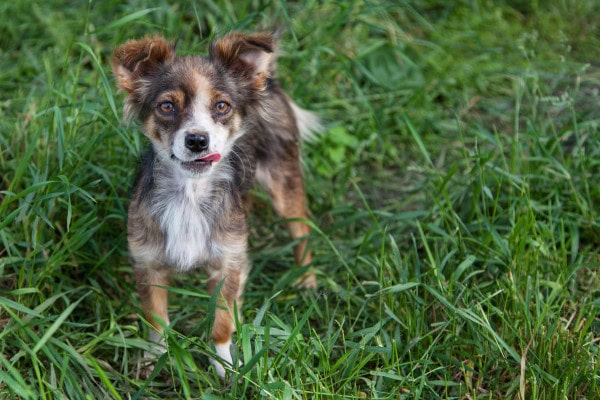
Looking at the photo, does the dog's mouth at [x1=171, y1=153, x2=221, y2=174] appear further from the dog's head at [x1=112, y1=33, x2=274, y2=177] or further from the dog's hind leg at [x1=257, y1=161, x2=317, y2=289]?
the dog's hind leg at [x1=257, y1=161, x2=317, y2=289]

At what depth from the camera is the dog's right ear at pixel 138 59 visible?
343cm

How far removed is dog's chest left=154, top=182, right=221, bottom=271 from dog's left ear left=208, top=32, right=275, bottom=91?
0.55m

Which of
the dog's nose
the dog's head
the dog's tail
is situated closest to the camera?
the dog's nose

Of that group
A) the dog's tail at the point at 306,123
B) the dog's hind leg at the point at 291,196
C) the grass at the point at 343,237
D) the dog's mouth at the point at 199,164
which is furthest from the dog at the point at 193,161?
the dog's tail at the point at 306,123

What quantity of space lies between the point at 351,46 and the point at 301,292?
7.19ft

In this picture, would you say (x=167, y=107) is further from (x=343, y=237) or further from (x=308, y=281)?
(x=343, y=237)

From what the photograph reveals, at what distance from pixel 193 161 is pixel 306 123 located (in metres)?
1.54

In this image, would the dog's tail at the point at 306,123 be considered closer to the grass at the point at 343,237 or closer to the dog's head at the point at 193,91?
the grass at the point at 343,237

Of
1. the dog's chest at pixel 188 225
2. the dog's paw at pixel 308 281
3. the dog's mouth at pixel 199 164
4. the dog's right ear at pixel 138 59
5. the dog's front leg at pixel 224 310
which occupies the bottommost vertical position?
the dog's paw at pixel 308 281

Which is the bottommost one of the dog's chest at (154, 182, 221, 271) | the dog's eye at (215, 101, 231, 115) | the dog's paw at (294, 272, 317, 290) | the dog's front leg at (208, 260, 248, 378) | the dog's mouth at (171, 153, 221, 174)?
the dog's paw at (294, 272, 317, 290)

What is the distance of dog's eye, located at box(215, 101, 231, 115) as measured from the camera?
3439mm

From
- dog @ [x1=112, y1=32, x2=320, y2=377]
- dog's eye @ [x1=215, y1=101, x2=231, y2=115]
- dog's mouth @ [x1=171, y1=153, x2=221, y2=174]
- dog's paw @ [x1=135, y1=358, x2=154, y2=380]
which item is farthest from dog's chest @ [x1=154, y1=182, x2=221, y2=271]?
dog's paw @ [x1=135, y1=358, x2=154, y2=380]

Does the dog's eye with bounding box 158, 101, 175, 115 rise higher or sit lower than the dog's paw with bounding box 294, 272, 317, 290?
higher

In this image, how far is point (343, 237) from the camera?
187 inches
